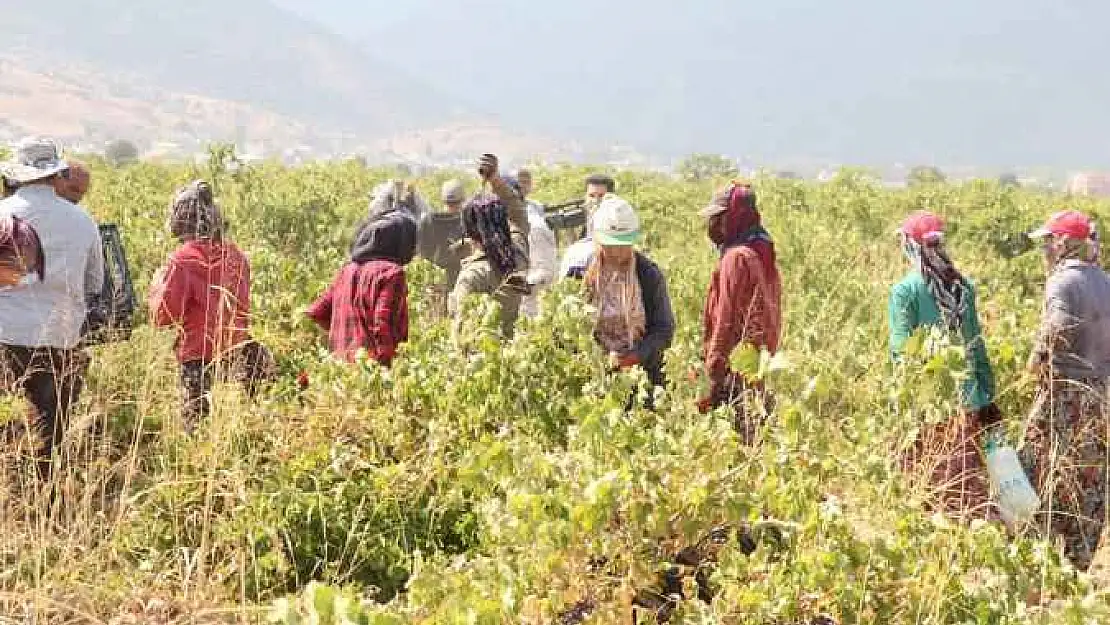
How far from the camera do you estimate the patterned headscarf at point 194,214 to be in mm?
4391

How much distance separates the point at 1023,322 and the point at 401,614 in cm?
433

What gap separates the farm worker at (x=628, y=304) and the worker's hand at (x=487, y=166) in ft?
6.78

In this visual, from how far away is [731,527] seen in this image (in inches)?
111

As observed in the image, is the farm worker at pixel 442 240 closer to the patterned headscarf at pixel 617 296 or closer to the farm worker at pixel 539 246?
the farm worker at pixel 539 246

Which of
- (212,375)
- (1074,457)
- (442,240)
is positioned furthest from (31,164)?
(1074,457)

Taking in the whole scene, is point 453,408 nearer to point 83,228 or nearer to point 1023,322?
point 83,228

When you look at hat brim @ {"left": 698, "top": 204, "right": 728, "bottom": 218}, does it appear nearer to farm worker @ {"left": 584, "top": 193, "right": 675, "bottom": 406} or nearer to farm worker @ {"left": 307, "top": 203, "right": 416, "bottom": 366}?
farm worker @ {"left": 584, "top": 193, "right": 675, "bottom": 406}

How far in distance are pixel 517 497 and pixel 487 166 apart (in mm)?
4270

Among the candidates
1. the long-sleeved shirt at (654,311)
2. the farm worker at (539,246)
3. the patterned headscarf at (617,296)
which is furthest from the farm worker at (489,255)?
the farm worker at (539,246)

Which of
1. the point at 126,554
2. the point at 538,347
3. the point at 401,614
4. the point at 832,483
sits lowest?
the point at 126,554

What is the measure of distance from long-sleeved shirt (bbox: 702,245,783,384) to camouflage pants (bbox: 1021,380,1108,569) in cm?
111

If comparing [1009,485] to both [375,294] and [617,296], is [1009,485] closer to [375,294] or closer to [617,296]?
[617,296]

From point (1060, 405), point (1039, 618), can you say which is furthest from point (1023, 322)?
point (1039, 618)

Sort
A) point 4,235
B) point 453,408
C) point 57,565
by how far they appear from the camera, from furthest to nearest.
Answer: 1. point 4,235
2. point 453,408
3. point 57,565
